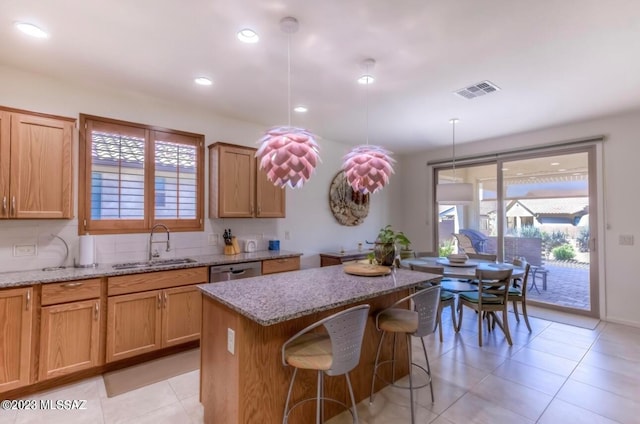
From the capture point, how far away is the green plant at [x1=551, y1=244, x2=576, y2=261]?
4523mm

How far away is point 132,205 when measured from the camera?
132 inches

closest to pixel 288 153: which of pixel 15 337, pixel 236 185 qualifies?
pixel 236 185

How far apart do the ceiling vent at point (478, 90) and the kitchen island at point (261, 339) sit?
84.8 inches

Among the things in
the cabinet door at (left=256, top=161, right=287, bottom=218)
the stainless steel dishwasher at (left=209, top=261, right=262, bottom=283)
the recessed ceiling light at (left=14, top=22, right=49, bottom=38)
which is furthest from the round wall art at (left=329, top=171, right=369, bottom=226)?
the recessed ceiling light at (left=14, top=22, right=49, bottom=38)

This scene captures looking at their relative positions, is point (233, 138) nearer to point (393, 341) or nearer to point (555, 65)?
point (393, 341)

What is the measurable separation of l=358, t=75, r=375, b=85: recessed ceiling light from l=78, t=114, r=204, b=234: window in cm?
213

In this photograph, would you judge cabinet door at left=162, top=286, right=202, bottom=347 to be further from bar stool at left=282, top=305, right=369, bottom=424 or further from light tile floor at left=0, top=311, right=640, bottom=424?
bar stool at left=282, top=305, right=369, bottom=424

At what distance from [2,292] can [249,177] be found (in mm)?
2486

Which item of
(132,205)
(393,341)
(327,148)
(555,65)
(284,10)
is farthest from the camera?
(327,148)

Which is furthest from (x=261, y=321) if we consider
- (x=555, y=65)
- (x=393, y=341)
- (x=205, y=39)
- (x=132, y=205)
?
(x=555, y=65)

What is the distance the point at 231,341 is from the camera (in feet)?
5.84

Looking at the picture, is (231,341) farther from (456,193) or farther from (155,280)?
(456,193)

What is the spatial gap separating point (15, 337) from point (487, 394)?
12.1 ft

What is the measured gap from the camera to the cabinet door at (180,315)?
305 cm
